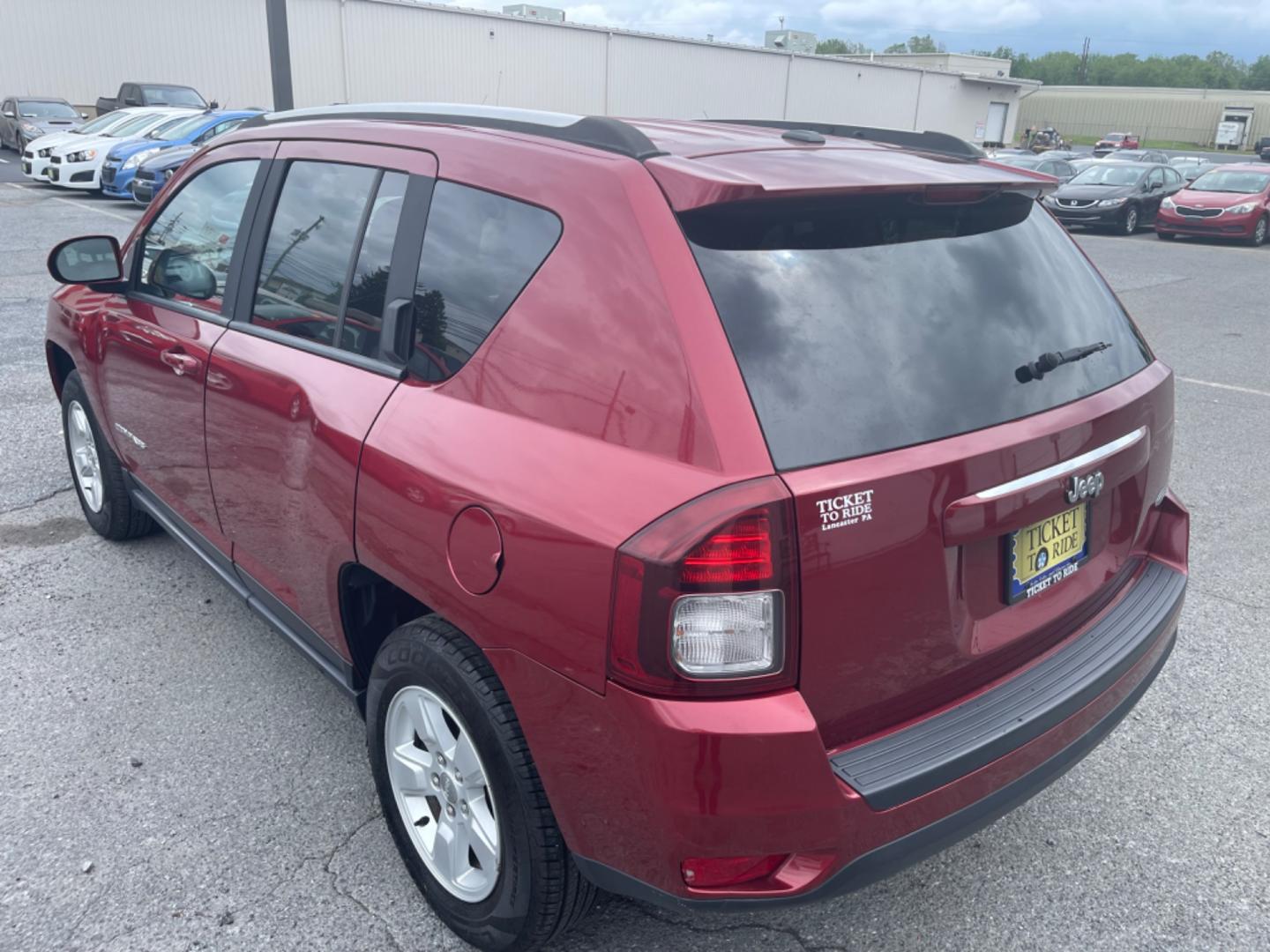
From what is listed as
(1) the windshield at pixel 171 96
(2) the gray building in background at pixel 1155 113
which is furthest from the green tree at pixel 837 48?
(1) the windshield at pixel 171 96

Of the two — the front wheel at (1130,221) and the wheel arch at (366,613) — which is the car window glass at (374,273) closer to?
the wheel arch at (366,613)

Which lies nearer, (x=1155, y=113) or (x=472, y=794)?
(x=472, y=794)

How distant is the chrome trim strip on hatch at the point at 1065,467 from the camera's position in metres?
2.04

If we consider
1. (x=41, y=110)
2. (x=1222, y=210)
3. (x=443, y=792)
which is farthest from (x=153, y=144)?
(x=1222, y=210)

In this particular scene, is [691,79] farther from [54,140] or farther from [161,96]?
[54,140]

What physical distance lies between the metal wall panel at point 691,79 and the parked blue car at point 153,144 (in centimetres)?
2482

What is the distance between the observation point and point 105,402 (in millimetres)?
3979

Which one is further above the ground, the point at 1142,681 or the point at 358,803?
the point at 1142,681

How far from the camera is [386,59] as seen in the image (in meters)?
36.4

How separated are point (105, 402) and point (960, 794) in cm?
348

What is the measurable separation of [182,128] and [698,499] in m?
19.7

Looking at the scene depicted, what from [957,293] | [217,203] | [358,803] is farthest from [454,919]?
[217,203]

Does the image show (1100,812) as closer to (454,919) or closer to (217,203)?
(454,919)

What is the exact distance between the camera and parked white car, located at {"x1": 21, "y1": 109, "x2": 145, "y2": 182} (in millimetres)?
18906
